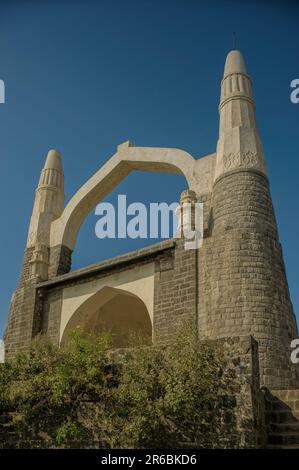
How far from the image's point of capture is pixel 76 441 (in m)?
7.08

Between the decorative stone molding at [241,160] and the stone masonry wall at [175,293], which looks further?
the decorative stone molding at [241,160]

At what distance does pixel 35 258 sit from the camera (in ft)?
52.7

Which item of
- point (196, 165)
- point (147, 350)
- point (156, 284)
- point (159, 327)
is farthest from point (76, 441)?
point (196, 165)

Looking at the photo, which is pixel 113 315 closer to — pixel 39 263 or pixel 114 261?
pixel 39 263

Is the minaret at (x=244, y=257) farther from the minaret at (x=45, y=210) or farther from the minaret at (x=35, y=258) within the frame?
the minaret at (x=45, y=210)

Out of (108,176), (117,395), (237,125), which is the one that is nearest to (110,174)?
(108,176)

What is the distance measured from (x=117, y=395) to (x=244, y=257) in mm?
5144

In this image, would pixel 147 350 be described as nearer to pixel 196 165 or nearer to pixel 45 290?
pixel 196 165

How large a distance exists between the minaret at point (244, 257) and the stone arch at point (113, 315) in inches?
152

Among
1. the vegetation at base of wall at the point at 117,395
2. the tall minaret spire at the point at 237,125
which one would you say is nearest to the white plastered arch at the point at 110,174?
the tall minaret spire at the point at 237,125

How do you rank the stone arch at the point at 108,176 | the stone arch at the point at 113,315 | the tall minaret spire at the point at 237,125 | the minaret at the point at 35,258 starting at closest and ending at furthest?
1. the tall minaret spire at the point at 237,125
2. the stone arch at the point at 113,315
3. the stone arch at the point at 108,176
4. the minaret at the point at 35,258

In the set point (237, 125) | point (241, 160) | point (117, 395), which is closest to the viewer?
point (117, 395)

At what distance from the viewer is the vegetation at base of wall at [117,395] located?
21.8ft

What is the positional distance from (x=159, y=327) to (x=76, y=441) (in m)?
5.18
